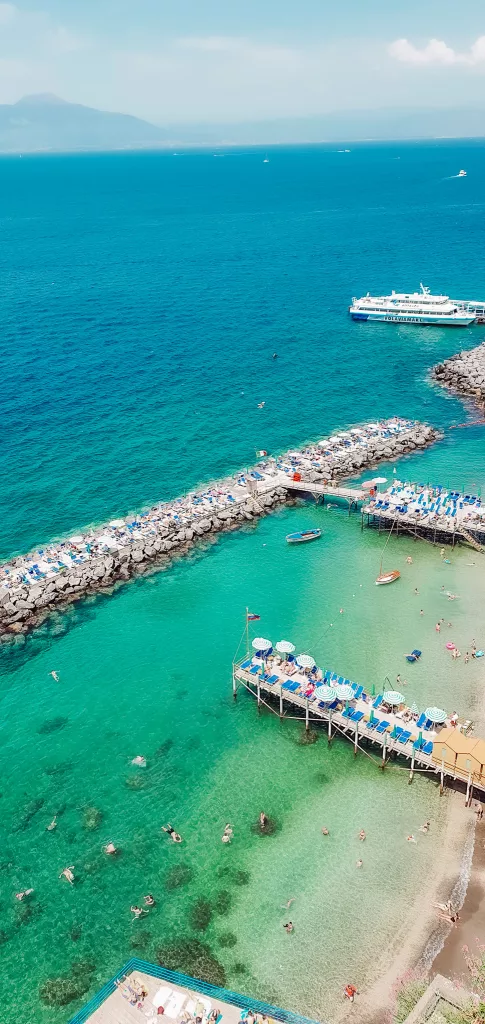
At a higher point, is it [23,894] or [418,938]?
[418,938]

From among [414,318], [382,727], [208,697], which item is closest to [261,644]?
[208,697]

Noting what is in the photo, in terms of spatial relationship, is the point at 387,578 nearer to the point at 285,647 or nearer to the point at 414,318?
the point at 285,647

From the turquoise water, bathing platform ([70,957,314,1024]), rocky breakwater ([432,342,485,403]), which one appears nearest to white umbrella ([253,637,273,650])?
the turquoise water

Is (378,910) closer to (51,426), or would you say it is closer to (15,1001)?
(15,1001)

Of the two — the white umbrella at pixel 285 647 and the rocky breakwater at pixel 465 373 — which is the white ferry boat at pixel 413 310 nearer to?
the rocky breakwater at pixel 465 373

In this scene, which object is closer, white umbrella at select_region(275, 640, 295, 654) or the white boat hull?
white umbrella at select_region(275, 640, 295, 654)

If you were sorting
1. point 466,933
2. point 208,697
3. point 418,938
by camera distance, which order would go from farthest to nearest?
point 208,697 < point 418,938 < point 466,933

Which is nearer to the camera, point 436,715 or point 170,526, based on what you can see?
point 436,715

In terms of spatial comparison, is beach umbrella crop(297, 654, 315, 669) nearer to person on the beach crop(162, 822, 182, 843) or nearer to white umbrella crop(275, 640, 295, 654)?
white umbrella crop(275, 640, 295, 654)
